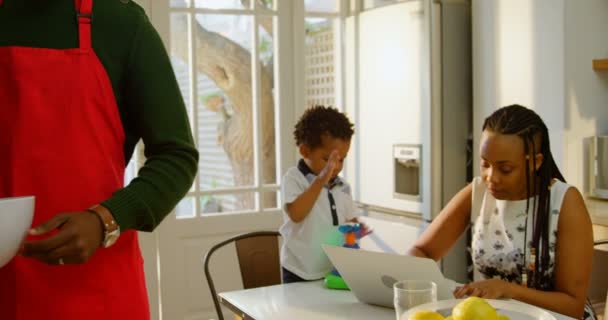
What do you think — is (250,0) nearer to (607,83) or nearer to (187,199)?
(187,199)

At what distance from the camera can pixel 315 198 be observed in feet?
7.29

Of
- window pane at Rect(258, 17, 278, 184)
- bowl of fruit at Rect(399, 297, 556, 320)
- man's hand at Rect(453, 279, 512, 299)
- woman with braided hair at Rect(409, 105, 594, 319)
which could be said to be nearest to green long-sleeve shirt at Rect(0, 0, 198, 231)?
bowl of fruit at Rect(399, 297, 556, 320)

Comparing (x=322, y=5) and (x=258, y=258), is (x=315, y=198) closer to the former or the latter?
(x=258, y=258)

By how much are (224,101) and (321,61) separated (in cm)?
70

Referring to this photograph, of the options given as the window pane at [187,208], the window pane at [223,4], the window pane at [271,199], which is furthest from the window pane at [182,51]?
the window pane at [271,199]

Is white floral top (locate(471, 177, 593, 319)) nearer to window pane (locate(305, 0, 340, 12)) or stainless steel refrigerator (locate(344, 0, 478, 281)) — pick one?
stainless steel refrigerator (locate(344, 0, 478, 281))

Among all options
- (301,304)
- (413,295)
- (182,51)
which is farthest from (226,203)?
(413,295)

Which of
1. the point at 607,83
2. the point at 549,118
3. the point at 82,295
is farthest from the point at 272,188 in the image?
the point at 82,295

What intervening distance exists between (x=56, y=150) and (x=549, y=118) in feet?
7.73

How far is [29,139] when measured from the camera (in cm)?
94

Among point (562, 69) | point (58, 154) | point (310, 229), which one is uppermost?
point (562, 69)

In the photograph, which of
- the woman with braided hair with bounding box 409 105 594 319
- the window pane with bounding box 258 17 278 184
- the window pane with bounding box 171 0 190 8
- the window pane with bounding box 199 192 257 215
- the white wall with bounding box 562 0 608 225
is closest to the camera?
the woman with braided hair with bounding box 409 105 594 319

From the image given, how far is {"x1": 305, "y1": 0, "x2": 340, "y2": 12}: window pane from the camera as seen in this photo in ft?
13.0

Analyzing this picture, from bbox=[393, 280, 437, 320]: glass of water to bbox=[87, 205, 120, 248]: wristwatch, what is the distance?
0.62m
